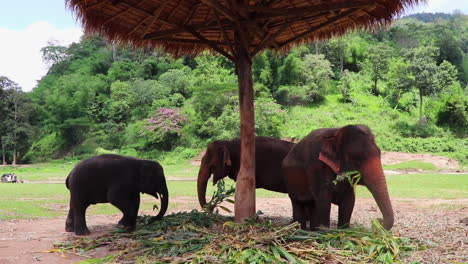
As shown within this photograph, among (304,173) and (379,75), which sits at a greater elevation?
(379,75)

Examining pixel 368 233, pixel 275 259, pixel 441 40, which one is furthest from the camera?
pixel 441 40

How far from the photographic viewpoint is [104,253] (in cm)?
572

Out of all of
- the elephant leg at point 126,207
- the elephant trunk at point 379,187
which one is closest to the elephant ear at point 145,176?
the elephant leg at point 126,207

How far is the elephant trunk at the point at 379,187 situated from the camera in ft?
18.2

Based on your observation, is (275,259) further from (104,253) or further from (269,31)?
(269,31)

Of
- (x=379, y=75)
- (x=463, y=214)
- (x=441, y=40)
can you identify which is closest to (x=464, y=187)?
(x=463, y=214)

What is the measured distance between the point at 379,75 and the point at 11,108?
3890 centimetres

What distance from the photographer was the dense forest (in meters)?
37.1

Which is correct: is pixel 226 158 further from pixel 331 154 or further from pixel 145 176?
pixel 331 154

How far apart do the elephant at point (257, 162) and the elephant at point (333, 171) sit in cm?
144

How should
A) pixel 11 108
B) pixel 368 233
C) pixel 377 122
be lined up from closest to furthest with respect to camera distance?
1. pixel 368 233
2. pixel 377 122
3. pixel 11 108

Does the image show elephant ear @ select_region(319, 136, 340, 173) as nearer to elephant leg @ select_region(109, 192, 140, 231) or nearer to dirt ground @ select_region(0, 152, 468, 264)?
dirt ground @ select_region(0, 152, 468, 264)

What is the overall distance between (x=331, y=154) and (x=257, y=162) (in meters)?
2.60

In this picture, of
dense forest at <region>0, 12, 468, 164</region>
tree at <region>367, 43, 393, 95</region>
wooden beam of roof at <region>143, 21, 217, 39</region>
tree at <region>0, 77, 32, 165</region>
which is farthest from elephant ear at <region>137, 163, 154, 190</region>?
tree at <region>367, 43, 393, 95</region>
